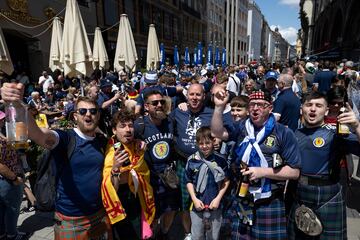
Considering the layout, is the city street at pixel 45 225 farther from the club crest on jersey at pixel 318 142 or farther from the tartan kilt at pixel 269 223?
the club crest on jersey at pixel 318 142

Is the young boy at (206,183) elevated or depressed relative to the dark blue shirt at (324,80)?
depressed

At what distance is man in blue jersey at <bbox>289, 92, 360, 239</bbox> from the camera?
7.73ft

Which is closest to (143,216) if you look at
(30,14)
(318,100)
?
(318,100)

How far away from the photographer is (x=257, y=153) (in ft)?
7.42

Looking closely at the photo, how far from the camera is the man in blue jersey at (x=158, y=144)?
2.96 metres

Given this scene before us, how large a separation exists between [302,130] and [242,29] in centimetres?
6991

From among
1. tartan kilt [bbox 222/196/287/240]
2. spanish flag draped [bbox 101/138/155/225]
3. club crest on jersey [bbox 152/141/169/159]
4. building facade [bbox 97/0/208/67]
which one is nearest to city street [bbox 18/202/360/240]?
spanish flag draped [bbox 101/138/155/225]

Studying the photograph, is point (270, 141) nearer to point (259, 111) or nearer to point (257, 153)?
point (257, 153)

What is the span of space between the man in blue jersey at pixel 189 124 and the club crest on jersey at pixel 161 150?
16 cm

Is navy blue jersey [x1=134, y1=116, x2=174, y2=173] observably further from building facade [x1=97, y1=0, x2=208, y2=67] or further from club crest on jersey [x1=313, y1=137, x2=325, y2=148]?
building facade [x1=97, y1=0, x2=208, y2=67]

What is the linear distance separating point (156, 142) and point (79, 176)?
0.95 meters

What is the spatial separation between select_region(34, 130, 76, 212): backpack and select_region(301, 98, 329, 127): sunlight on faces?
7.08ft

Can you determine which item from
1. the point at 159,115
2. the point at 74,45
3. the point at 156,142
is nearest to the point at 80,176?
the point at 156,142

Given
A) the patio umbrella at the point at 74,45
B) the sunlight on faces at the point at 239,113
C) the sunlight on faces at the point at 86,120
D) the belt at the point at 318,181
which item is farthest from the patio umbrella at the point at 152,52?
the belt at the point at 318,181
